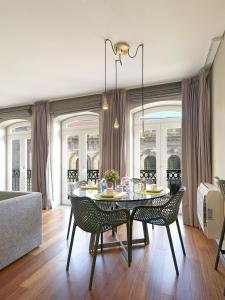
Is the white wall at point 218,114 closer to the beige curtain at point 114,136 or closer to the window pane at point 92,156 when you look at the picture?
the beige curtain at point 114,136

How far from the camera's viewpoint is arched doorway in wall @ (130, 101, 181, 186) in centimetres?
436

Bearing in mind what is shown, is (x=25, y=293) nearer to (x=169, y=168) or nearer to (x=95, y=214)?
(x=95, y=214)

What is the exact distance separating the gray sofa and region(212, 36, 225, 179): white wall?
2.58 m

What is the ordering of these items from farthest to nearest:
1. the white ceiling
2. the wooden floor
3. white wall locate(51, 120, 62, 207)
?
white wall locate(51, 120, 62, 207) → the white ceiling → the wooden floor

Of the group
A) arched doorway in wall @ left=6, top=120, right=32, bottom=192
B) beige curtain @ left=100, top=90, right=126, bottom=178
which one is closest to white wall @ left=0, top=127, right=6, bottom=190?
arched doorway in wall @ left=6, top=120, right=32, bottom=192

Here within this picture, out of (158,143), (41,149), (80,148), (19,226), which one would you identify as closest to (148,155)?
(158,143)

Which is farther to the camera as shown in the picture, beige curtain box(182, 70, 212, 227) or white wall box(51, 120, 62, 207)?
white wall box(51, 120, 62, 207)

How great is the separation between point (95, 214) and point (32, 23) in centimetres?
224

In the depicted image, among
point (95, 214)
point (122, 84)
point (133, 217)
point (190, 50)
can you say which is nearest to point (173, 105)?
point (122, 84)

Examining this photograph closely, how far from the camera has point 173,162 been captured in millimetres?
4367

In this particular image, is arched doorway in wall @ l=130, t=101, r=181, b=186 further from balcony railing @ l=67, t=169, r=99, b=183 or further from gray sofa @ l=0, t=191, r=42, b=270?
gray sofa @ l=0, t=191, r=42, b=270

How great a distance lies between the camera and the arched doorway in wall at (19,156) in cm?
581

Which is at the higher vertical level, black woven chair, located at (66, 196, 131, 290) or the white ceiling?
the white ceiling

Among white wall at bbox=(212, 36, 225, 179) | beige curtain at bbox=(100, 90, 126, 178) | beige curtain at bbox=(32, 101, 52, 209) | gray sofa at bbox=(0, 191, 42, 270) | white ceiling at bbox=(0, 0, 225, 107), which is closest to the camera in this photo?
white ceiling at bbox=(0, 0, 225, 107)
